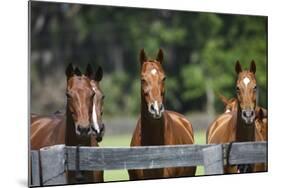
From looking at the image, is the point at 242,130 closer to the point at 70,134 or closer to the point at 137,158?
the point at 137,158

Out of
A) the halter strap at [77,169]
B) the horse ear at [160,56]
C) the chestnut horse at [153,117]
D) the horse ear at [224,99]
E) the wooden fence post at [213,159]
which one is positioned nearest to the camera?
the halter strap at [77,169]

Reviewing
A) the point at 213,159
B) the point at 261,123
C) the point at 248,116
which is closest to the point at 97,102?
the point at 213,159

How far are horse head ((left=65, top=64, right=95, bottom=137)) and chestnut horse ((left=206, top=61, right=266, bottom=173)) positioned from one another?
1.62 m

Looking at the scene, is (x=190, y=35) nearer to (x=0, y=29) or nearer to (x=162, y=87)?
(x=162, y=87)

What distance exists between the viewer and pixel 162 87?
757cm

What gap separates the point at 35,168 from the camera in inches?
276

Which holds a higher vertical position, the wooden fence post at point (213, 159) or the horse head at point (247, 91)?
the horse head at point (247, 91)

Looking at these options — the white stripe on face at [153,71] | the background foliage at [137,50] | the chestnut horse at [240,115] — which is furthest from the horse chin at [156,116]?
the chestnut horse at [240,115]

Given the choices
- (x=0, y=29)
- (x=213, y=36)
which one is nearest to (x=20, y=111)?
(x=0, y=29)

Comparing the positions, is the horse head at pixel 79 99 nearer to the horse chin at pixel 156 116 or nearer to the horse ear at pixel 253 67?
the horse chin at pixel 156 116

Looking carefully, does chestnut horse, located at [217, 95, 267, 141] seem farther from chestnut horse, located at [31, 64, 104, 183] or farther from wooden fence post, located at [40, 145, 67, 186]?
wooden fence post, located at [40, 145, 67, 186]

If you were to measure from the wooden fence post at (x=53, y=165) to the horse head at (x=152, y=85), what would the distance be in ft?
3.44

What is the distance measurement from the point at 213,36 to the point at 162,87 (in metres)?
0.98

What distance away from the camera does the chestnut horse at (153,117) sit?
7516 mm
